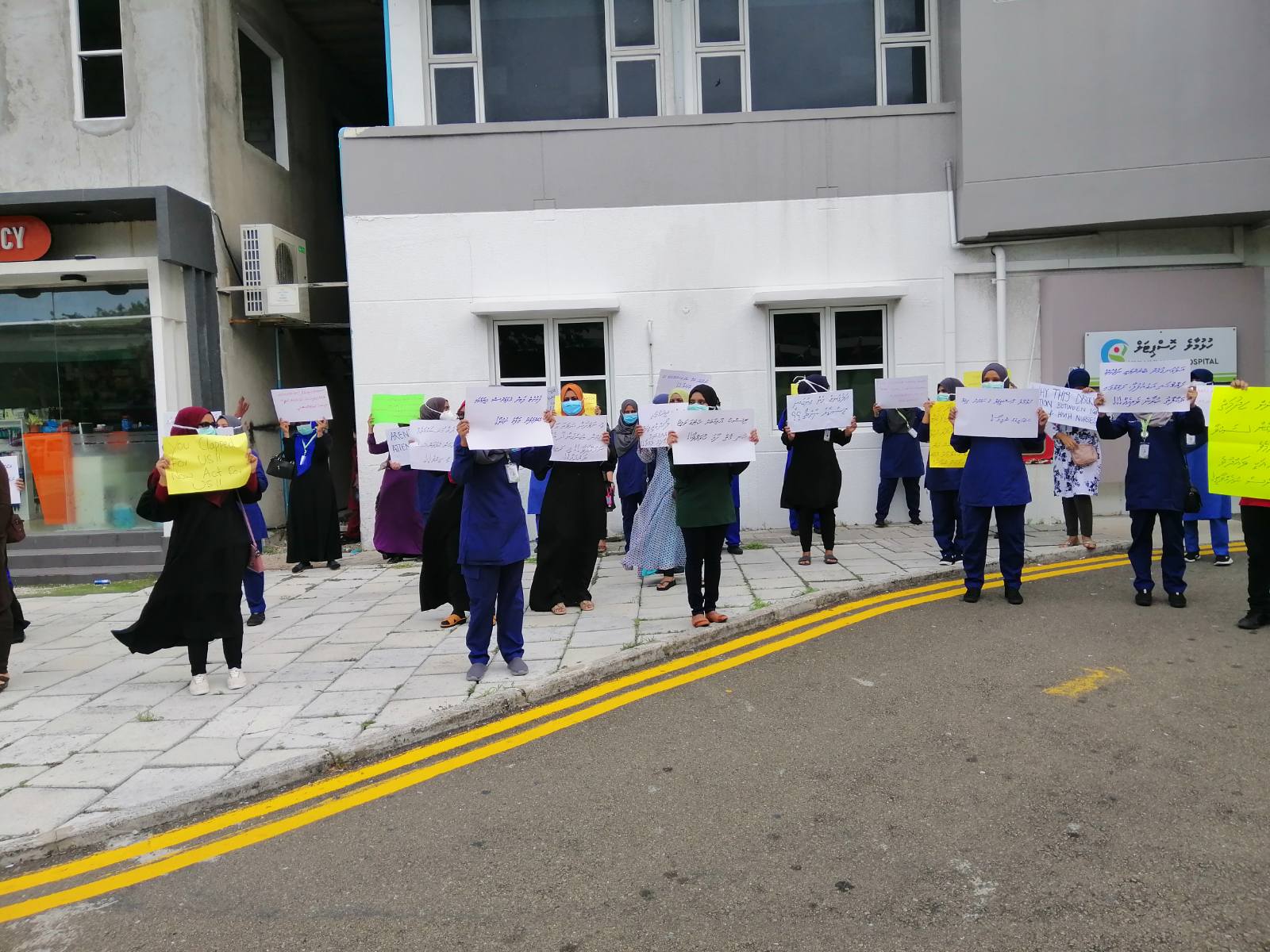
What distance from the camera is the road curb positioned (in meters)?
4.14

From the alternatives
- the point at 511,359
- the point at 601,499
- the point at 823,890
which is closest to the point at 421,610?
the point at 601,499

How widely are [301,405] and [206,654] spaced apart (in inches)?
190

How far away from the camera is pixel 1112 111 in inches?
438

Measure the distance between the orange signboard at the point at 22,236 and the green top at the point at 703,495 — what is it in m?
9.44

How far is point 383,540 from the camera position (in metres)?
10.5

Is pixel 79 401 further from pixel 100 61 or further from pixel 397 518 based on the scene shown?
pixel 397 518

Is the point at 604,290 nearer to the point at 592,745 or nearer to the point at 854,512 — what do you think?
the point at 854,512

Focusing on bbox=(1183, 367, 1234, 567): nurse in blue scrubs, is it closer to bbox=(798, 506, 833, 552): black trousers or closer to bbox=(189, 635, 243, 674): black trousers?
bbox=(798, 506, 833, 552): black trousers

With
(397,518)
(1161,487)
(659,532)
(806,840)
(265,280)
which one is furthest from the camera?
(265,280)

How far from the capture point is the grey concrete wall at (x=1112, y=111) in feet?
35.7

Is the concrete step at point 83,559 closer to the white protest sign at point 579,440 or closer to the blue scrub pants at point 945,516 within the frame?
the white protest sign at point 579,440

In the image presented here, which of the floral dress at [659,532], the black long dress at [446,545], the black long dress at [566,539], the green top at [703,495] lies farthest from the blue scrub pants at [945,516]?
the black long dress at [446,545]

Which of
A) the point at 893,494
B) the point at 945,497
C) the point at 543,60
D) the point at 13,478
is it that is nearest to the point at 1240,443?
the point at 945,497

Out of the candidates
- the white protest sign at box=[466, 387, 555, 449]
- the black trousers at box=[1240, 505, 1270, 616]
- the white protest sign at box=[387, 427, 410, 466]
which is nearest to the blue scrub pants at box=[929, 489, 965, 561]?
the black trousers at box=[1240, 505, 1270, 616]
